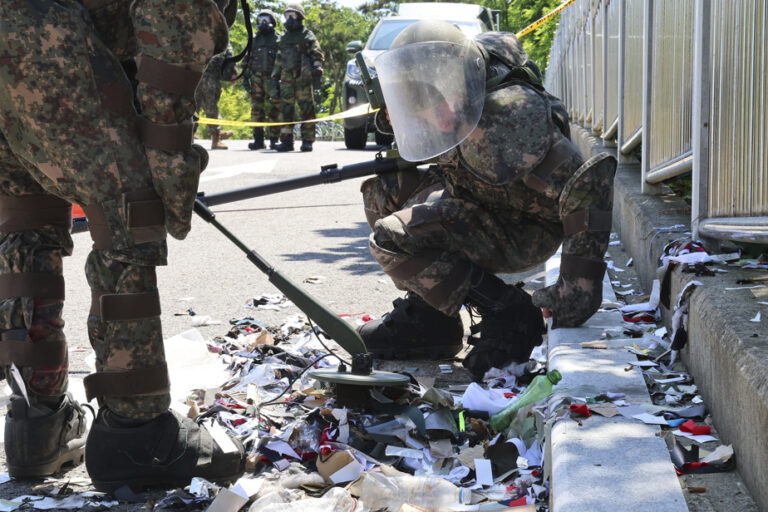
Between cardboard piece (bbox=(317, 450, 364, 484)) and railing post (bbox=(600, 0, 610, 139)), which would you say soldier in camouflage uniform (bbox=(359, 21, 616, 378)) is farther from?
railing post (bbox=(600, 0, 610, 139))

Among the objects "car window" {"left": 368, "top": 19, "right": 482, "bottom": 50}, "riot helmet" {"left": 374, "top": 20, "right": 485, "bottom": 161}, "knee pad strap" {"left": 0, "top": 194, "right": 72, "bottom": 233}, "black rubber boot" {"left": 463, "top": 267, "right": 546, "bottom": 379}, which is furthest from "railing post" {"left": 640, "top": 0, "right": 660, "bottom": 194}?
"car window" {"left": 368, "top": 19, "right": 482, "bottom": 50}

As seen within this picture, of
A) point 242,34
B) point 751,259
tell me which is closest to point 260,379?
point 751,259

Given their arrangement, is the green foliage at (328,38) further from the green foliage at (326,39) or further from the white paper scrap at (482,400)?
the white paper scrap at (482,400)

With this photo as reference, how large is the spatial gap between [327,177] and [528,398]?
5.98 feet

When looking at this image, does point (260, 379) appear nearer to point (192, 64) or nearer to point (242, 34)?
point (192, 64)

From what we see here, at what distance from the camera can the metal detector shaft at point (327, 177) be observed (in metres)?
4.09

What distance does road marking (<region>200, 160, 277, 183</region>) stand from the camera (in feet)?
35.4

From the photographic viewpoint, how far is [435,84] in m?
3.36

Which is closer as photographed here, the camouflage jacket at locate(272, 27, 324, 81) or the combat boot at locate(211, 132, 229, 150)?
the camouflage jacket at locate(272, 27, 324, 81)

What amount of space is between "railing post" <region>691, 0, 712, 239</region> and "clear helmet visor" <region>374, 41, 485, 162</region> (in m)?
0.77

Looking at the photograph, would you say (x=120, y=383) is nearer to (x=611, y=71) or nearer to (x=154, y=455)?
(x=154, y=455)

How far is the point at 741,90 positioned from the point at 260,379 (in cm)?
193

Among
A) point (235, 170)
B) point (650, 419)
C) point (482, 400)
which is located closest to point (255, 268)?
point (482, 400)

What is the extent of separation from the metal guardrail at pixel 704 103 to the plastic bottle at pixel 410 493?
3.42 ft
